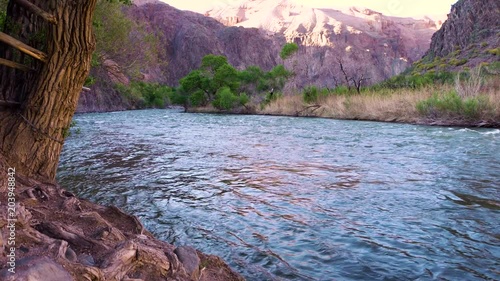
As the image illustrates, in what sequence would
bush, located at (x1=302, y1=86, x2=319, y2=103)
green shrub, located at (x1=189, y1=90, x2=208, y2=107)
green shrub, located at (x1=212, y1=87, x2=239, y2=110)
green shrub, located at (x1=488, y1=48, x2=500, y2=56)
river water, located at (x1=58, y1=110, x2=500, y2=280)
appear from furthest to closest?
green shrub, located at (x1=189, y1=90, x2=208, y2=107) < green shrub, located at (x1=212, y1=87, x2=239, y2=110) < green shrub, located at (x1=488, y1=48, x2=500, y2=56) < bush, located at (x1=302, y1=86, x2=319, y2=103) < river water, located at (x1=58, y1=110, x2=500, y2=280)

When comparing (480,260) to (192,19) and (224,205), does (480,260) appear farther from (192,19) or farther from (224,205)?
(192,19)

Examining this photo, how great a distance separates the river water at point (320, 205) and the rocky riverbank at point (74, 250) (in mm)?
621

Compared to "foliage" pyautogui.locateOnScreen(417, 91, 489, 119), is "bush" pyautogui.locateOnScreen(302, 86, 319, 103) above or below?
above

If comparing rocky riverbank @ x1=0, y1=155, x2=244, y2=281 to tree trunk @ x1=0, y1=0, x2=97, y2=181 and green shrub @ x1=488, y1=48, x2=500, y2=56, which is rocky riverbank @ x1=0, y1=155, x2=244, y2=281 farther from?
green shrub @ x1=488, y1=48, x2=500, y2=56

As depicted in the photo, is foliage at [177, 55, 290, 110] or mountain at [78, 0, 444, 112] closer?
foliage at [177, 55, 290, 110]

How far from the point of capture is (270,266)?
2.98 m

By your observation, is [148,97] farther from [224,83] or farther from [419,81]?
[419,81]

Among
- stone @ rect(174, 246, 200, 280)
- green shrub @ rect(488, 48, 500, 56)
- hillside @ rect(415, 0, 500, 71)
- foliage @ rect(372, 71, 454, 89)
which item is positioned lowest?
stone @ rect(174, 246, 200, 280)

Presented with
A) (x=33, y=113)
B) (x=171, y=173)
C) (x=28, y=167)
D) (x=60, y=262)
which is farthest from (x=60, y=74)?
(x=171, y=173)

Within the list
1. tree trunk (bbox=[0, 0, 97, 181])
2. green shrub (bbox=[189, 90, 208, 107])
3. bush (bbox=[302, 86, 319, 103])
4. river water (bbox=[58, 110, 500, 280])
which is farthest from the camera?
green shrub (bbox=[189, 90, 208, 107])

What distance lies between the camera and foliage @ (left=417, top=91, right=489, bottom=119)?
15039 millimetres

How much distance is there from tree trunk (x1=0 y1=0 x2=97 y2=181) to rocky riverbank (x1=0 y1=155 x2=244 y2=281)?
0.53 m

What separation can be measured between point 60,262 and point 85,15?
7.69 feet

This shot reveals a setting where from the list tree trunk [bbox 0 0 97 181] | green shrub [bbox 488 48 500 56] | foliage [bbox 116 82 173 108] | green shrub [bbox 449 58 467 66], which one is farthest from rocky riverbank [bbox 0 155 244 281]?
foliage [bbox 116 82 173 108]
